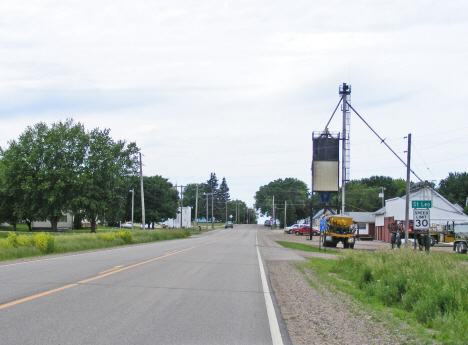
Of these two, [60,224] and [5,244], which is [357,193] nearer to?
[60,224]

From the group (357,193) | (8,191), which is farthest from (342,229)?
(357,193)

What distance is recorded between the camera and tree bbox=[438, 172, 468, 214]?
9188 cm

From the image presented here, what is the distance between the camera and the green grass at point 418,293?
287 inches

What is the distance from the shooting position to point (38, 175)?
60.7 meters

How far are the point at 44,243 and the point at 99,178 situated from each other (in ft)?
135

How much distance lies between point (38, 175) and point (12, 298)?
56355 millimetres

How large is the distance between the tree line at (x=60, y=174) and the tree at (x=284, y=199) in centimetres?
7607

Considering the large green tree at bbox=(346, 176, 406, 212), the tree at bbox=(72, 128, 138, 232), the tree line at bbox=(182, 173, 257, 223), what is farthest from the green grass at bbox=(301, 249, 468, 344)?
the tree line at bbox=(182, 173, 257, 223)

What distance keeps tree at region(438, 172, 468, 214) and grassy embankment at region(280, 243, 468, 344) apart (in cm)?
8585

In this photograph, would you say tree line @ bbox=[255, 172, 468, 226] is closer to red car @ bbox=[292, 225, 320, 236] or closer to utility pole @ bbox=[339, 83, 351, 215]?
red car @ bbox=[292, 225, 320, 236]

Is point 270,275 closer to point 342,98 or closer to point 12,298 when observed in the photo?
point 12,298

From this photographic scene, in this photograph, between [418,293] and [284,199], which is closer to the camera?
[418,293]

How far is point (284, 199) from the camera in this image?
5655 inches

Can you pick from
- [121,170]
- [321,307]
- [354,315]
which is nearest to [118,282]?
[321,307]
